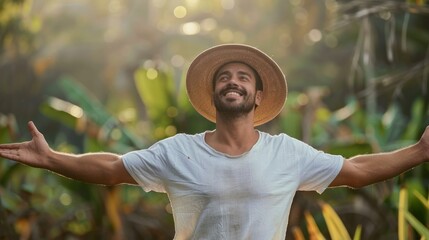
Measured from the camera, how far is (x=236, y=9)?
18.4 meters

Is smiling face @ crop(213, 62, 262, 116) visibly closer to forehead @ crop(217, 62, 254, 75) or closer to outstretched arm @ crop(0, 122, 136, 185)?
forehead @ crop(217, 62, 254, 75)

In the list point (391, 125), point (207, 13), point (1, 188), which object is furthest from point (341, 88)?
point (1, 188)

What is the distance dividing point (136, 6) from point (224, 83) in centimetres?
1452

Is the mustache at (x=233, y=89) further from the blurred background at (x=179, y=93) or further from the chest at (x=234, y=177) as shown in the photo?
the blurred background at (x=179, y=93)

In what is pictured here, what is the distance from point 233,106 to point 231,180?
0.88 ft

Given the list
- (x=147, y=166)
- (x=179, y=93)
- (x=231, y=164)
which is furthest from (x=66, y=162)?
(x=179, y=93)

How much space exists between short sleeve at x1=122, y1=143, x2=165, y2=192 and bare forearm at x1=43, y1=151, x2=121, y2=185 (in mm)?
58

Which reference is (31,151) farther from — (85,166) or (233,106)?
(233,106)

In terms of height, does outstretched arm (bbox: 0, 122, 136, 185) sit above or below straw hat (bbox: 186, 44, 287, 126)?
below

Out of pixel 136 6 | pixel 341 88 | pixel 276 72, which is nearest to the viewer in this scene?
pixel 276 72

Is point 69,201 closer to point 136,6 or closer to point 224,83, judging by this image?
point 224,83

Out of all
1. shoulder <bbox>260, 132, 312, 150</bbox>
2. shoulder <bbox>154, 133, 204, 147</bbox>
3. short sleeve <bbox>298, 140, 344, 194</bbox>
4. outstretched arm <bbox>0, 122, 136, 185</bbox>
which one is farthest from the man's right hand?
short sleeve <bbox>298, 140, 344, 194</bbox>

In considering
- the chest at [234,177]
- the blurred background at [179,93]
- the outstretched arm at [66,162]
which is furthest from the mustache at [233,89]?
the blurred background at [179,93]

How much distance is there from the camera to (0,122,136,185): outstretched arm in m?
3.42
